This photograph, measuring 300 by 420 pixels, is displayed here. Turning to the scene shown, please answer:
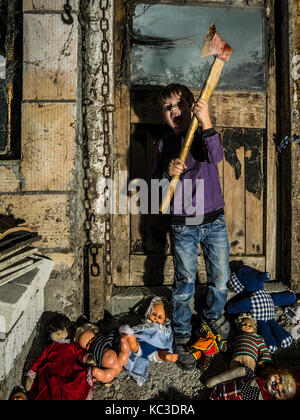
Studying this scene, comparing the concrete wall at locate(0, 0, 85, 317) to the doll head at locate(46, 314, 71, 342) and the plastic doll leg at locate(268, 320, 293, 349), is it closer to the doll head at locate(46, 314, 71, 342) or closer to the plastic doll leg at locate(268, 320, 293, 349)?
the doll head at locate(46, 314, 71, 342)

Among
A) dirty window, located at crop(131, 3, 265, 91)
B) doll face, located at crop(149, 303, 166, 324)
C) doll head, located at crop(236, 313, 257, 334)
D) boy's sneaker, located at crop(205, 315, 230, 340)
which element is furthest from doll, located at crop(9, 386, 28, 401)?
dirty window, located at crop(131, 3, 265, 91)

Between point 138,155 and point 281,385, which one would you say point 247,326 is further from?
point 138,155

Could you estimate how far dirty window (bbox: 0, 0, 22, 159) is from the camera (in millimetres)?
2373

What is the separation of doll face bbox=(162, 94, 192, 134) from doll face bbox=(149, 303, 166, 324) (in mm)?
1356

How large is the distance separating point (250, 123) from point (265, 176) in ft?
1.68

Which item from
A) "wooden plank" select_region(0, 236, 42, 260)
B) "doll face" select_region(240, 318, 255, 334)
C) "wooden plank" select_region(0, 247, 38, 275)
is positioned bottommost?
"doll face" select_region(240, 318, 255, 334)

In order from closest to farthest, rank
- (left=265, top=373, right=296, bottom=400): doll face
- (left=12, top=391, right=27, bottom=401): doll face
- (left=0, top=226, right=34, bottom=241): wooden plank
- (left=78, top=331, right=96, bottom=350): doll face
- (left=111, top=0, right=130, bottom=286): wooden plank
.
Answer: (left=265, top=373, right=296, bottom=400): doll face
(left=12, top=391, right=27, bottom=401): doll face
(left=0, top=226, right=34, bottom=241): wooden plank
(left=78, top=331, right=96, bottom=350): doll face
(left=111, top=0, right=130, bottom=286): wooden plank

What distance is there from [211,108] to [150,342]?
6.68 feet

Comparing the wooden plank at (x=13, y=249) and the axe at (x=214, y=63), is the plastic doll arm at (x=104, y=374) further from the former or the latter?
the axe at (x=214, y=63)

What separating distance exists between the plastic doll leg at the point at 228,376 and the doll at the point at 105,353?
548 mm

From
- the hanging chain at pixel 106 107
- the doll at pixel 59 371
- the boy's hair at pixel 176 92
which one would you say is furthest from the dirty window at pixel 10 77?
the doll at pixel 59 371

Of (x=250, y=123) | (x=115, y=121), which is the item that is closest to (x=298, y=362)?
(x=250, y=123)

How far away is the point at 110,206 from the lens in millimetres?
2426

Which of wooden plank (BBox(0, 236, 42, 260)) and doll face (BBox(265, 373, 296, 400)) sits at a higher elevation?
wooden plank (BBox(0, 236, 42, 260))
